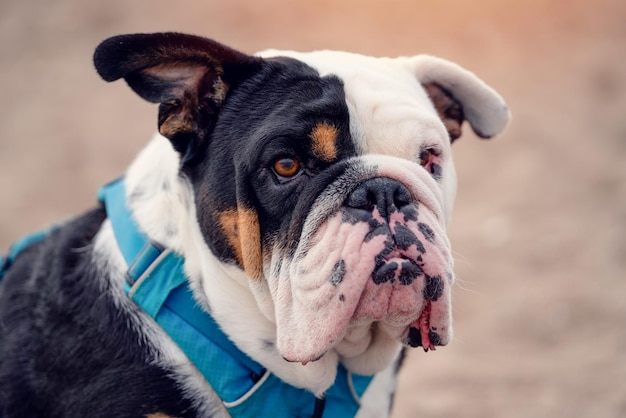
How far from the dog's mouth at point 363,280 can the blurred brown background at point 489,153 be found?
2.38 ft

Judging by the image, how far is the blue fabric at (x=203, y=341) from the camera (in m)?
3.00

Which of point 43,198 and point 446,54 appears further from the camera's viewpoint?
point 446,54

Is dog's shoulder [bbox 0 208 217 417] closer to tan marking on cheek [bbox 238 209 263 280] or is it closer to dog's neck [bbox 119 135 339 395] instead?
dog's neck [bbox 119 135 339 395]

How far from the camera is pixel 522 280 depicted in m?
6.45

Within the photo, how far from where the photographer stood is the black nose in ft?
8.74

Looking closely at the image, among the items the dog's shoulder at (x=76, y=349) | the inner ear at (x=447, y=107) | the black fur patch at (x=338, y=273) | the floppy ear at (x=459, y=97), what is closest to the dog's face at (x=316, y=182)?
the black fur patch at (x=338, y=273)

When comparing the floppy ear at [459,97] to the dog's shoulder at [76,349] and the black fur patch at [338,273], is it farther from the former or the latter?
the dog's shoulder at [76,349]

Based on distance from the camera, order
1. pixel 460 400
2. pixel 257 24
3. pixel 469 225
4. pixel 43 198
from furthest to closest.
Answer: pixel 257 24, pixel 43 198, pixel 469 225, pixel 460 400

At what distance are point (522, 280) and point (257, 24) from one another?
17.7ft

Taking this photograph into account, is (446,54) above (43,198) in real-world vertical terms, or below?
above

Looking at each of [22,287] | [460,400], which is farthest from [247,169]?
[460,400]

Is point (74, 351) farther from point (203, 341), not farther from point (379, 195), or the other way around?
point (379, 195)

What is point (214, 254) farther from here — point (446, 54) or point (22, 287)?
point (446, 54)

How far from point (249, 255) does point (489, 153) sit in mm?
5620
